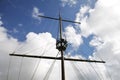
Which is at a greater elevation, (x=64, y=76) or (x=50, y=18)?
(x=50, y=18)

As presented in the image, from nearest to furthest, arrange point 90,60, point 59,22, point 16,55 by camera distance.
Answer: point 16,55, point 90,60, point 59,22

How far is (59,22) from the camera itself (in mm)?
32406

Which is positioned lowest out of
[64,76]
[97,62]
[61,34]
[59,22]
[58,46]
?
[64,76]

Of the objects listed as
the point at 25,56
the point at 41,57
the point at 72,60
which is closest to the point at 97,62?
the point at 72,60

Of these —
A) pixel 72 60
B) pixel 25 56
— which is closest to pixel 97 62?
pixel 72 60

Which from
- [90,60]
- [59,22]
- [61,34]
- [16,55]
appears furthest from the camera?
[59,22]

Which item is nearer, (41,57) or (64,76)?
(64,76)

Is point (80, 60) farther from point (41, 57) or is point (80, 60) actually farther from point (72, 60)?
point (41, 57)

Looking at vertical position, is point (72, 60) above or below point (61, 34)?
below

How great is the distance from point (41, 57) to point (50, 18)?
7286 mm

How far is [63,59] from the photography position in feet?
90.8

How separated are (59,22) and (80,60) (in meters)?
7.01

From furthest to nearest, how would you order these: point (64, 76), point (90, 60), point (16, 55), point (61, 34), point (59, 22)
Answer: point (59, 22) < point (61, 34) < point (90, 60) < point (16, 55) < point (64, 76)

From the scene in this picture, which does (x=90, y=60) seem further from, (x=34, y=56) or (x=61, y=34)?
(x=34, y=56)
